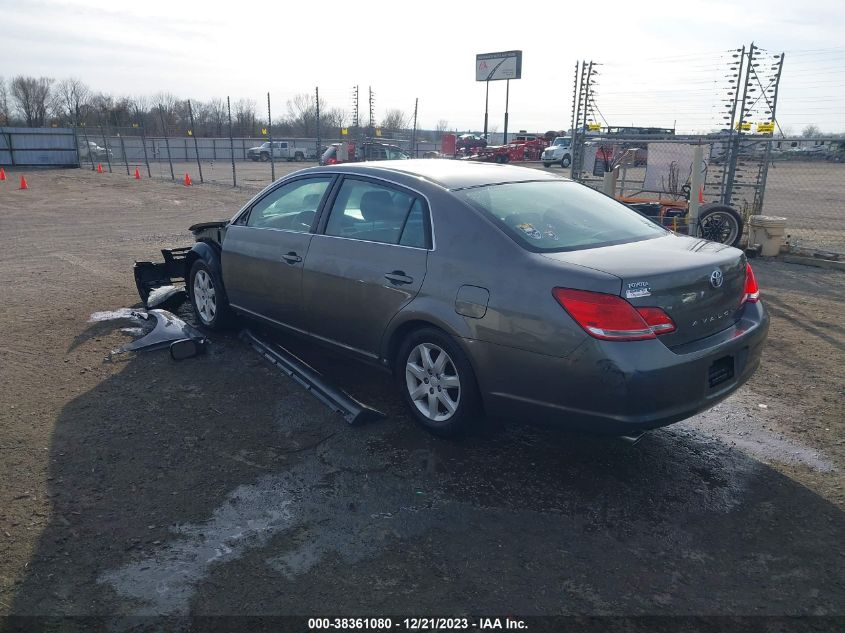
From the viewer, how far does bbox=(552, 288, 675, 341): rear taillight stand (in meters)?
3.26

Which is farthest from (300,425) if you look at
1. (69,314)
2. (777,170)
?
(777,170)

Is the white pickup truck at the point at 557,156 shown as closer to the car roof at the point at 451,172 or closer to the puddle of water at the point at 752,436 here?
the car roof at the point at 451,172

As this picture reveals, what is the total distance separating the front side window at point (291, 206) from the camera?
16.5ft

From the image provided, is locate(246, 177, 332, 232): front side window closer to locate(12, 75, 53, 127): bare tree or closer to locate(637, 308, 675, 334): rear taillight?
locate(637, 308, 675, 334): rear taillight

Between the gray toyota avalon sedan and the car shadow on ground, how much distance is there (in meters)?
0.47

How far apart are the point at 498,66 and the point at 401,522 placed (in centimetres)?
4184

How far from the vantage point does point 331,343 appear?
15.7 ft

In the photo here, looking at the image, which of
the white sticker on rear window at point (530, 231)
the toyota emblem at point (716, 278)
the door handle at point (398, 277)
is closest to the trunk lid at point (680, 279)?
the toyota emblem at point (716, 278)

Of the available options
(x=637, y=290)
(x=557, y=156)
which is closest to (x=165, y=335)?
(x=637, y=290)

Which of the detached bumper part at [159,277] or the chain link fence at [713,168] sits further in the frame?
the chain link fence at [713,168]

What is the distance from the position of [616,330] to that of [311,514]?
179 cm

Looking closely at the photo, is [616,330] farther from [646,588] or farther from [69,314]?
[69,314]

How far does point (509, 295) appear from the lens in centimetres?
354

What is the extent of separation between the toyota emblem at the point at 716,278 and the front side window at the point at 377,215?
1.65 m
